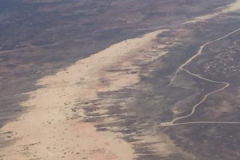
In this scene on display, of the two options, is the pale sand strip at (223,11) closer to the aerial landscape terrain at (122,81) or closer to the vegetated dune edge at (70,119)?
the aerial landscape terrain at (122,81)

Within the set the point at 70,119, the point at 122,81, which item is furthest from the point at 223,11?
the point at 70,119

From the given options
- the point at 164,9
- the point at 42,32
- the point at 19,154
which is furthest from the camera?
the point at 164,9

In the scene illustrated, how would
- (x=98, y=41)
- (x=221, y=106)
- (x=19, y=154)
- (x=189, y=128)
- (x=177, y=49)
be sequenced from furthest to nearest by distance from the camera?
(x=98, y=41)
(x=177, y=49)
(x=221, y=106)
(x=189, y=128)
(x=19, y=154)

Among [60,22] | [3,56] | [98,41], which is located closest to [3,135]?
[3,56]

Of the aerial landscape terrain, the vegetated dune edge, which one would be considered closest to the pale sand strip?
the aerial landscape terrain

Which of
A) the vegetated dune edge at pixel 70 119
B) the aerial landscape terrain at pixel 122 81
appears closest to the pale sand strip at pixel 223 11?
the aerial landscape terrain at pixel 122 81

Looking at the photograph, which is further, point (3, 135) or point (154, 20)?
point (154, 20)

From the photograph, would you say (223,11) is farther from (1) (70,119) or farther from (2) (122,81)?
(1) (70,119)

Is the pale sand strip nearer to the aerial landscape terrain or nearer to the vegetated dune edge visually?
the aerial landscape terrain

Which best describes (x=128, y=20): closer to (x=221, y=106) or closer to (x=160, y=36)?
(x=160, y=36)
